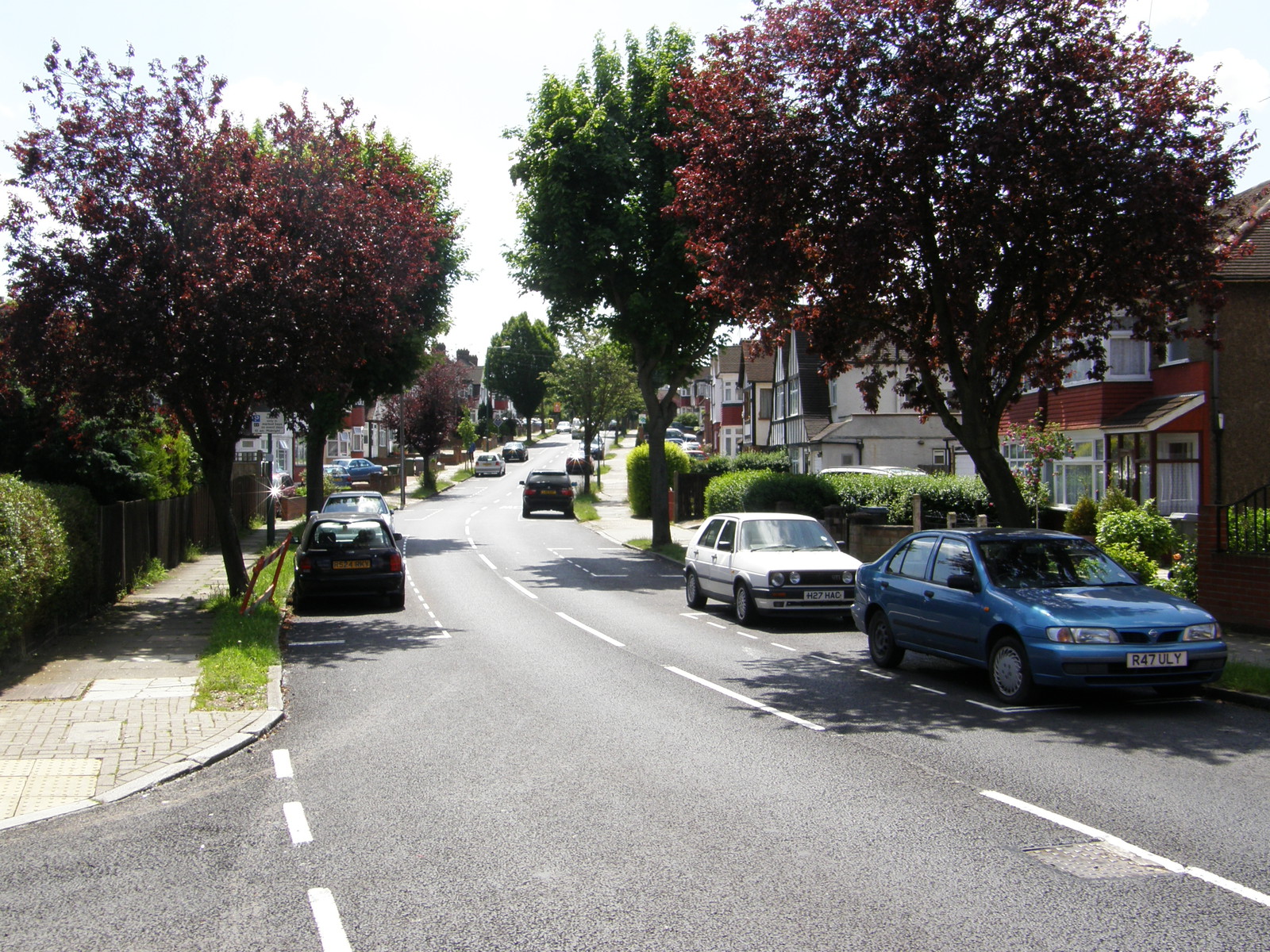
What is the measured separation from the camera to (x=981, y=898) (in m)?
5.05

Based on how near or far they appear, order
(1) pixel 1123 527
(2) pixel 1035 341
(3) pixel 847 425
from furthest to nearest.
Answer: (3) pixel 847 425 < (1) pixel 1123 527 < (2) pixel 1035 341

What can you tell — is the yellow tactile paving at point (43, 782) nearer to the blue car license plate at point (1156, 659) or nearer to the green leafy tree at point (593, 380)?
the blue car license plate at point (1156, 659)

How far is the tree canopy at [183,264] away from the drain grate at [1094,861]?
39.6ft

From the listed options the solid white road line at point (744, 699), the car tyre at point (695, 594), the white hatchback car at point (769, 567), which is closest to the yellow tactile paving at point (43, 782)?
the solid white road line at point (744, 699)

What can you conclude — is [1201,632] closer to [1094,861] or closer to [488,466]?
[1094,861]

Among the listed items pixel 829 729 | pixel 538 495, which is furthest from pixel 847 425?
pixel 829 729

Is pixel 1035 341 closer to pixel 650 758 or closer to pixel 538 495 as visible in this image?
pixel 650 758

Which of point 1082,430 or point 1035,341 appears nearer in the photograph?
point 1035,341

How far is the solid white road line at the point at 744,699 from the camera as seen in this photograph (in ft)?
30.5

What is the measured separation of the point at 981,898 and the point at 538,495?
4226 centimetres

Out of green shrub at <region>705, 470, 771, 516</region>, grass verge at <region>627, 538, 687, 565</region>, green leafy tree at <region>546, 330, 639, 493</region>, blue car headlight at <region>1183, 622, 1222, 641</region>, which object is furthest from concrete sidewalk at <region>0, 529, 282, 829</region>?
green leafy tree at <region>546, 330, 639, 493</region>

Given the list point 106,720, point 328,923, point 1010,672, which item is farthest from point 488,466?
point 328,923

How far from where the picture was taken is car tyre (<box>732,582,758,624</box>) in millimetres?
16422

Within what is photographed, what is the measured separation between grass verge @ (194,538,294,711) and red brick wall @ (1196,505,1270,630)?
11.1 m
